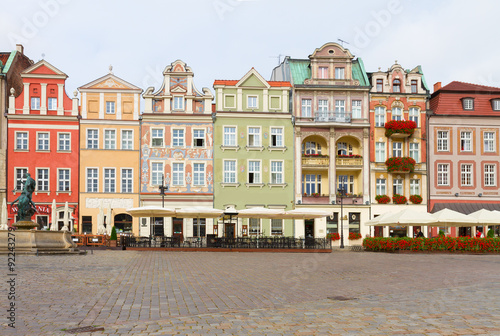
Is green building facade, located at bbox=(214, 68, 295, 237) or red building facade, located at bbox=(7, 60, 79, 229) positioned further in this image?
green building facade, located at bbox=(214, 68, 295, 237)

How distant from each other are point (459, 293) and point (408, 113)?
36.1 meters

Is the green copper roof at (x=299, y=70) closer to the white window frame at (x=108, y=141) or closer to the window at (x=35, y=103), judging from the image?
the white window frame at (x=108, y=141)

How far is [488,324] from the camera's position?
8.38 m

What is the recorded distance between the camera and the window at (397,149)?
4681cm

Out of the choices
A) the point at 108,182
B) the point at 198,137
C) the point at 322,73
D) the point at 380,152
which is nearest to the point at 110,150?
the point at 108,182

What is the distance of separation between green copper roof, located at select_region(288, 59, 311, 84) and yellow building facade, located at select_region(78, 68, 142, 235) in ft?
39.0

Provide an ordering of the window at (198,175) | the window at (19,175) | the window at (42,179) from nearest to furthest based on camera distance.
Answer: the window at (19,175)
the window at (42,179)
the window at (198,175)

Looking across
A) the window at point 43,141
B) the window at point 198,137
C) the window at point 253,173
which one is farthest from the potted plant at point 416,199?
the window at point 43,141

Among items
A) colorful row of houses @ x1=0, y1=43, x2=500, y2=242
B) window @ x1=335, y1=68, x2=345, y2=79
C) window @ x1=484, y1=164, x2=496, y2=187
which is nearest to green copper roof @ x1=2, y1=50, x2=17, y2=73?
colorful row of houses @ x1=0, y1=43, x2=500, y2=242

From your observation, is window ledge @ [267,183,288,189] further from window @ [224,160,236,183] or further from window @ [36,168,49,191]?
window @ [36,168,49,191]

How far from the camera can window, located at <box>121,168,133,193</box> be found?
146 feet

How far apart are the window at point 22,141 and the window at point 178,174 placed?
10.5 meters

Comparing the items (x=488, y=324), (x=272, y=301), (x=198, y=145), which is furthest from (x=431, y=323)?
(x=198, y=145)

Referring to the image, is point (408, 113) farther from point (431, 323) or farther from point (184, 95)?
point (431, 323)
